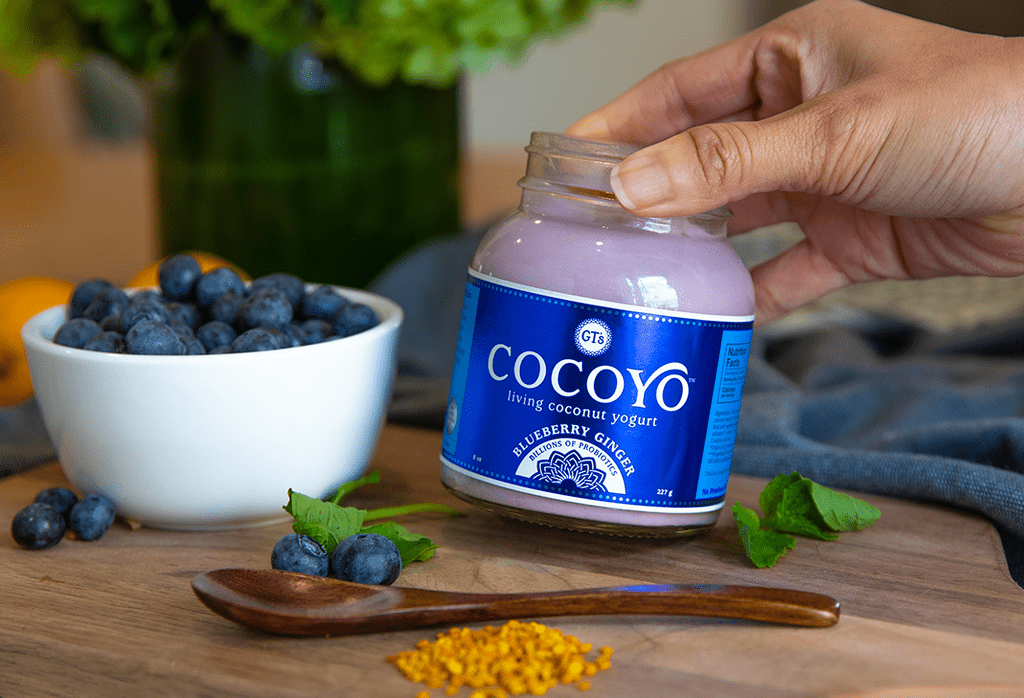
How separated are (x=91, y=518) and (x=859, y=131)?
2.69ft

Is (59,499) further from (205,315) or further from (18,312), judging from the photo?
(18,312)

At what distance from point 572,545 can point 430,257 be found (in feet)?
2.41

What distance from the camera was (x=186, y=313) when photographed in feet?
3.17

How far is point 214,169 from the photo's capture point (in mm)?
1448

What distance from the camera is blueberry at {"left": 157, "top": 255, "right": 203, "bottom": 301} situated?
1.01 m

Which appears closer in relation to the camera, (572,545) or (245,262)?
(572,545)

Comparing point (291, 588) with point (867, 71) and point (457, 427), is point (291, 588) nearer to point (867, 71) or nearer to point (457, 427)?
point (457, 427)

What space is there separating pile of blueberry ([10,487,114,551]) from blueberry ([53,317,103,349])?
0.15 meters

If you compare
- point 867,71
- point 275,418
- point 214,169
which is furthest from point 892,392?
point 214,169

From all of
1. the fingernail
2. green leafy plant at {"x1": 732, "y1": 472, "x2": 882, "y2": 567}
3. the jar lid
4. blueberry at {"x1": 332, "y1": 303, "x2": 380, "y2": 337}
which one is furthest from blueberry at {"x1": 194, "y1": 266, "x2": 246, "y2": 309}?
green leafy plant at {"x1": 732, "y1": 472, "x2": 882, "y2": 567}

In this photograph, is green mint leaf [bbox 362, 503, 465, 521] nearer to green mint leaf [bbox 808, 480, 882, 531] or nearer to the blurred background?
green mint leaf [bbox 808, 480, 882, 531]

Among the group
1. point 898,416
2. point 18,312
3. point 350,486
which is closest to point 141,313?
point 350,486

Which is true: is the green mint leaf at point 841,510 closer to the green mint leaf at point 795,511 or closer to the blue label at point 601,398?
the green mint leaf at point 795,511

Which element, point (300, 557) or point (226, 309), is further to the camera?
point (226, 309)
